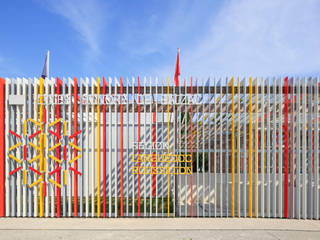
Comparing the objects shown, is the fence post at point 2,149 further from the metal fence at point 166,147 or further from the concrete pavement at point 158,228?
the concrete pavement at point 158,228

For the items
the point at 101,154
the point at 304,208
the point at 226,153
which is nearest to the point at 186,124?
the point at 226,153

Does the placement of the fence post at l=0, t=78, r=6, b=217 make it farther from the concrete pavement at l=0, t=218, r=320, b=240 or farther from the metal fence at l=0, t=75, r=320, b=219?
the concrete pavement at l=0, t=218, r=320, b=240

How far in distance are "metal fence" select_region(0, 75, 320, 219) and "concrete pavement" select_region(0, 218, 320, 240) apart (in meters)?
0.46

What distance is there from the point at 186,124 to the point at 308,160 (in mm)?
4953

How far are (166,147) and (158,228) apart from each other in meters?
2.80

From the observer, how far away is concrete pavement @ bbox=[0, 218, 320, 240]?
650 cm

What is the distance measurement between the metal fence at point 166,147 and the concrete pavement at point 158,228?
464 millimetres

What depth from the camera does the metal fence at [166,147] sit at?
8195mm

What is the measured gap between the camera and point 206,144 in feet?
27.3

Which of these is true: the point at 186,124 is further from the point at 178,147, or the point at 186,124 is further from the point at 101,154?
the point at 101,154

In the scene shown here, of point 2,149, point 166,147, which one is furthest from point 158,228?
point 2,149

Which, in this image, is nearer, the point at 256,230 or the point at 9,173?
the point at 256,230

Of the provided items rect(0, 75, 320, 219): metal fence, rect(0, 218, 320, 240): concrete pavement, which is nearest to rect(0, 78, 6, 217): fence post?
rect(0, 75, 320, 219): metal fence

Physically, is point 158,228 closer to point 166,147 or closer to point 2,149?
point 166,147
